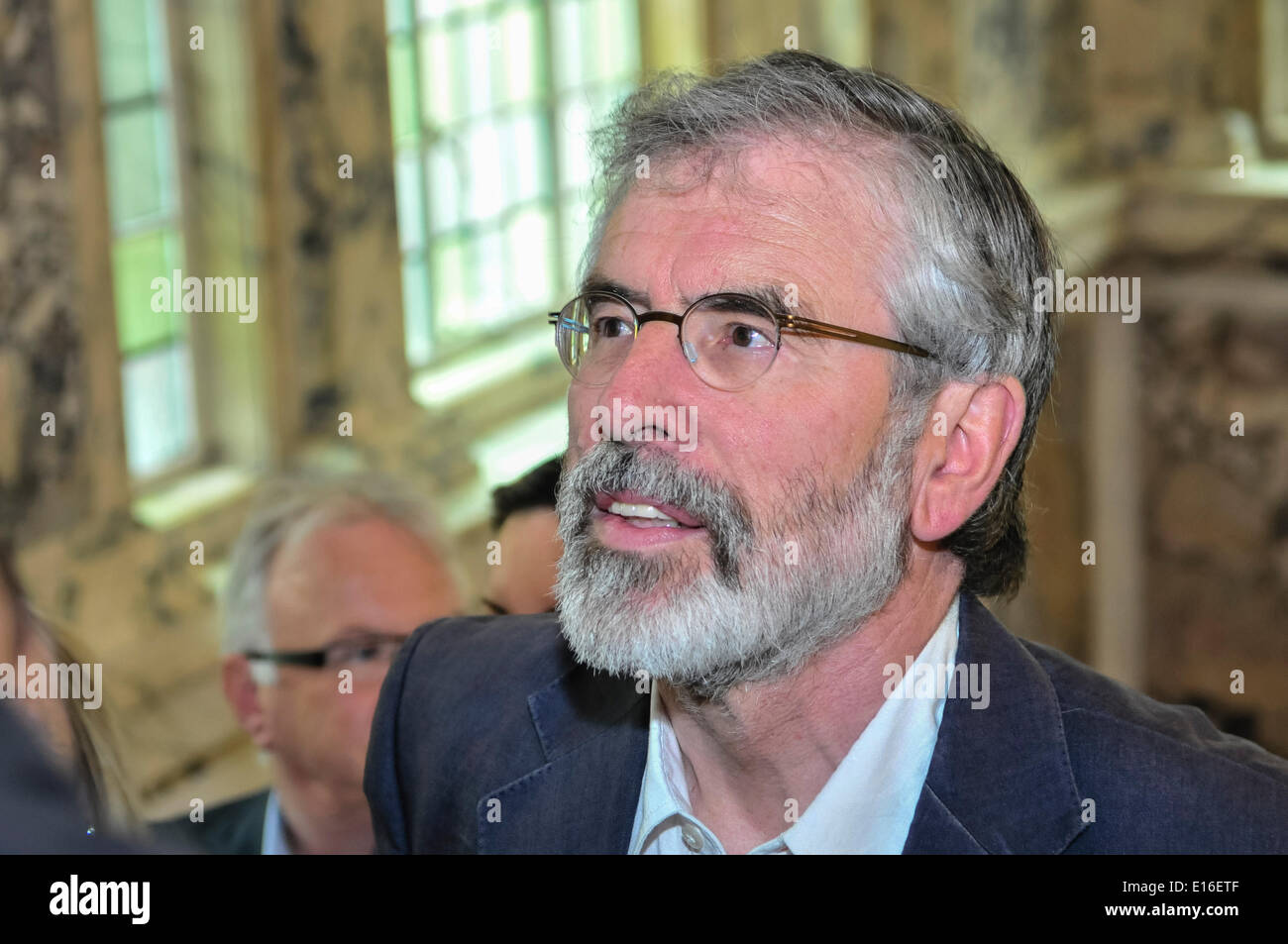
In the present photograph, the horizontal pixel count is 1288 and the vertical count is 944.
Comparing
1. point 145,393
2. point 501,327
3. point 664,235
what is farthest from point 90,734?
point 501,327

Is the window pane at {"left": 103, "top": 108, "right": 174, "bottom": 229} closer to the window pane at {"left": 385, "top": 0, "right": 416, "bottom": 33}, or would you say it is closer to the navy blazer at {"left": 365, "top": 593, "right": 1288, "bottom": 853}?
the window pane at {"left": 385, "top": 0, "right": 416, "bottom": 33}

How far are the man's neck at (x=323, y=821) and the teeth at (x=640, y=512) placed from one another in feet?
3.82

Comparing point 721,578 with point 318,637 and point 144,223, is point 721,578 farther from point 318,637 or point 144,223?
point 144,223

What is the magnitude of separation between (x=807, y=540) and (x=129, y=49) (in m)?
3.41

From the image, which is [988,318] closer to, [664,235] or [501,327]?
[664,235]

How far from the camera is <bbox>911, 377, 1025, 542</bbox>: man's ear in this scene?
7.36 feet

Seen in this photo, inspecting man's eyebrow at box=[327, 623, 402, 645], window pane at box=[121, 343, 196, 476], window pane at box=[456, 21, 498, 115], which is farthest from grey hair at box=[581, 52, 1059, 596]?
window pane at box=[456, 21, 498, 115]

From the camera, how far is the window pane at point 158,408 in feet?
16.5

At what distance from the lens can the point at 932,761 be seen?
6.82 ft

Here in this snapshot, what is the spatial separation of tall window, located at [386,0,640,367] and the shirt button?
12.2 feet

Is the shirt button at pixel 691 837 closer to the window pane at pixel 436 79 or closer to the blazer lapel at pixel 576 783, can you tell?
the blazer lapel at pixel 576 783

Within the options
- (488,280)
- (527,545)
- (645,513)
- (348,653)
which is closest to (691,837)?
(645,513)

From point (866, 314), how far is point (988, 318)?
18 cm

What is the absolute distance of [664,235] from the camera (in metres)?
2.14
